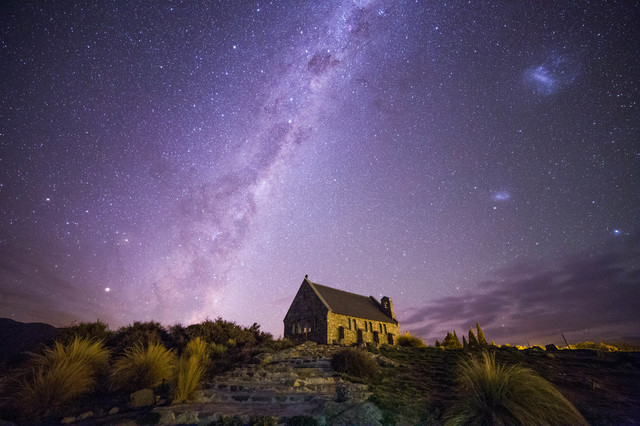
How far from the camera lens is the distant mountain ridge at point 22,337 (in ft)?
35.6

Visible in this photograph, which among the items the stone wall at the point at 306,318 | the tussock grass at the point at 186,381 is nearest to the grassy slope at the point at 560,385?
the tussock grass at the point at 186,381

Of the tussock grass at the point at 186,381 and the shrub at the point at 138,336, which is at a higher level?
the shrub at the point at 138,336

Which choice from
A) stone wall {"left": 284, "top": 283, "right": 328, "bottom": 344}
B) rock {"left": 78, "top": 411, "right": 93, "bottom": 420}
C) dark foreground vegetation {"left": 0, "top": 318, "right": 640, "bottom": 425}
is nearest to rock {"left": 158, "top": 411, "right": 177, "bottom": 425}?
dark foreground vegetation {"left": 0, "top": 318, "right": 640, "bottom": 425}

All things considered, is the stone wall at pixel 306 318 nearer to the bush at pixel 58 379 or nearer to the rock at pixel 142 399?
the rock at pixel 142 399

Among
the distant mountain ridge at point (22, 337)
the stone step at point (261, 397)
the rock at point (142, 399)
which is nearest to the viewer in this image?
the rock at point (142, 399)

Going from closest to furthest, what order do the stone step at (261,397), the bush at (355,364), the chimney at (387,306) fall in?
the stone step at (261,397) < the bush at (355,364) < the chimney at (387,306)

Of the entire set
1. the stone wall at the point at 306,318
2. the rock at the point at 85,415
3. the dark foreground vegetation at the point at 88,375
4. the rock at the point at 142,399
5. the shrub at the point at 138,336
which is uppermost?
the stone wall at the point at 306,318

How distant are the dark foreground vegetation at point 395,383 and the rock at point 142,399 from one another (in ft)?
1.05

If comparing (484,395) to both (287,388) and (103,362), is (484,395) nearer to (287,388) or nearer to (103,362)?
(287,388)

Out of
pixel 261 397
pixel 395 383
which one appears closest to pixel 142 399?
pixel 261 397

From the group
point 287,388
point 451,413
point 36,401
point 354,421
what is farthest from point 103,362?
point 451,413

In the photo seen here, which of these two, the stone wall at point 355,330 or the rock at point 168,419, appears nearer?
the rock at point 168,419

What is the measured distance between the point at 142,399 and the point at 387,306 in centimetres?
3642

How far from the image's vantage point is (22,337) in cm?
1203
